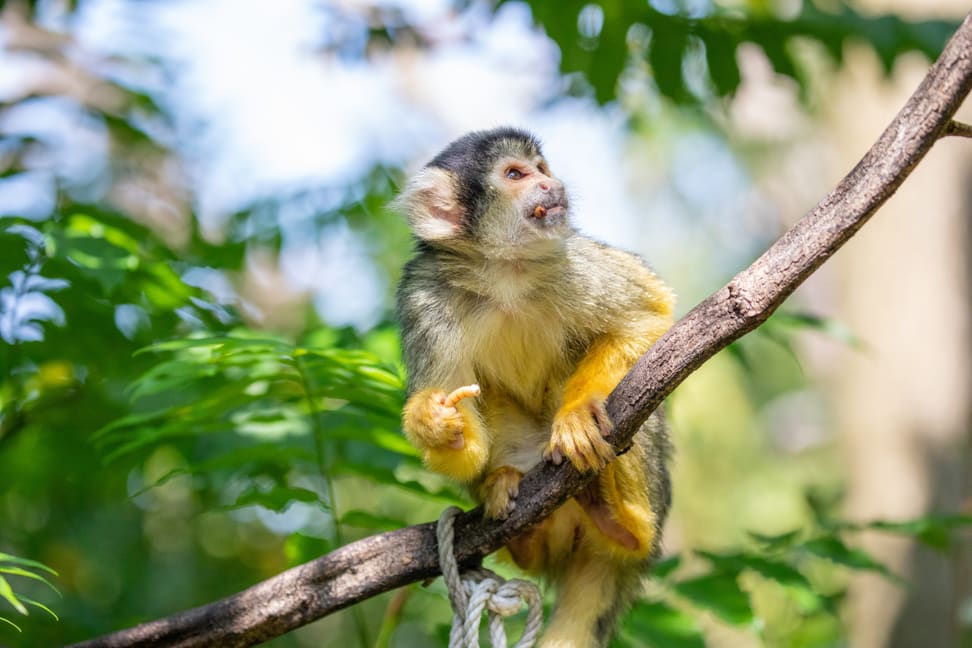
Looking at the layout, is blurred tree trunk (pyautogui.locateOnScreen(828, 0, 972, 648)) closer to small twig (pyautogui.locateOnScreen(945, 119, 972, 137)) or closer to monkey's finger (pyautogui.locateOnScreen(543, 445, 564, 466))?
monkey's finger (pyautogui.locateOnScreen(543, 445, 564, 466))

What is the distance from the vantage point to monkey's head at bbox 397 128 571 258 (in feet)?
11.5

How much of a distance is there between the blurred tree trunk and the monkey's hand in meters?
4.66

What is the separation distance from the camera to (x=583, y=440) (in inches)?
110

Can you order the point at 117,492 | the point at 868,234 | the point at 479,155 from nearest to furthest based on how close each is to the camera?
1. the point at 479,155
2. the point at 117,492
3. the point at 868,234

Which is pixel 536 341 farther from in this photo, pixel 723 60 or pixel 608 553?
pixel 723 60

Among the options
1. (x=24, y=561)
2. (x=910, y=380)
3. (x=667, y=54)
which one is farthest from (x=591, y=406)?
(x=910, y=380)

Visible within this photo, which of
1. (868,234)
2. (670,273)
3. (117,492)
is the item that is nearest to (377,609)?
(117,492)

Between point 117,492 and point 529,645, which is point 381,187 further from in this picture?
point 529,645

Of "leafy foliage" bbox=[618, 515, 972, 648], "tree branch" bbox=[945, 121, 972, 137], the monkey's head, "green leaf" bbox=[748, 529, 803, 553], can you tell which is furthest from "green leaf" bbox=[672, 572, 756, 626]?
"tree branch" bbox=[945, 121, 972, 137]

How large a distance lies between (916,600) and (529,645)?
477 centimetres

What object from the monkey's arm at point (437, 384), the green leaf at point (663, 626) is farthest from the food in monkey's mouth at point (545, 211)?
the green leaf at point (663, 626)

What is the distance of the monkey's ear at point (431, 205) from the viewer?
3.66 metres

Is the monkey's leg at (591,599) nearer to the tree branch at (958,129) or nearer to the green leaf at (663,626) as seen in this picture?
the green leaf at (663,626)

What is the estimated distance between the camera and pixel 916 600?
6.53 metres
